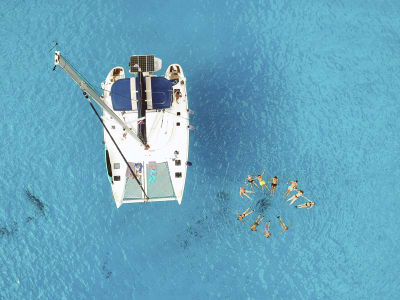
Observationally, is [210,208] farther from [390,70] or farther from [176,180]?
[390,70]

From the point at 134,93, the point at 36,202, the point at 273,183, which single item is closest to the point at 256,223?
the point at 273,183

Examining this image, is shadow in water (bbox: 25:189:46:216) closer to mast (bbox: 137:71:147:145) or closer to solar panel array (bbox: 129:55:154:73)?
mast (bbox: 137:71:147:145)

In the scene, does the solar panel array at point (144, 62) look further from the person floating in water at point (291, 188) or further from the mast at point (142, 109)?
the person floating in water at point (291, 188)

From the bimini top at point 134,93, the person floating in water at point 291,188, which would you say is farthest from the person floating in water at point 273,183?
the bimini top at point 134,93

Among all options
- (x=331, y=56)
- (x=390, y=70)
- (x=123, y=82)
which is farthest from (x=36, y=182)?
(x=390, y=70)

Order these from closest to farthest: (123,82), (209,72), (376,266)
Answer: (123,82), (376,266), (209,72)

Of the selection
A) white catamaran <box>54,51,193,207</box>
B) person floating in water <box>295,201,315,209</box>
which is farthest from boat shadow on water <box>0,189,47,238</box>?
person floating in water <box>295,201,315,209</box>
